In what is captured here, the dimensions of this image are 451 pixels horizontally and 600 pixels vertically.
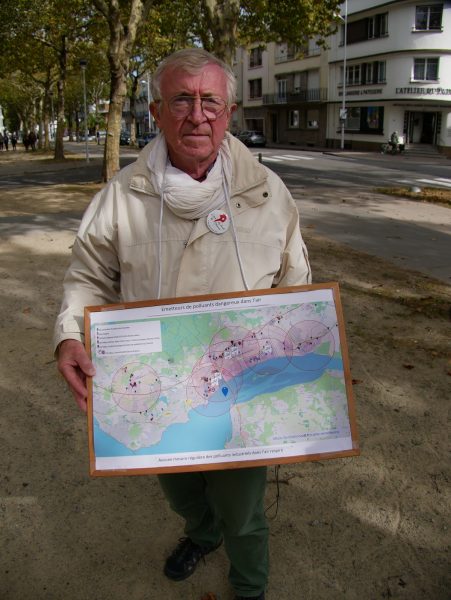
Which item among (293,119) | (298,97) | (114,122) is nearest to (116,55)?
(114,122)

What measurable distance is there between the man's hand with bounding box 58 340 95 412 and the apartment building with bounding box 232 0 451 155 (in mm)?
35485

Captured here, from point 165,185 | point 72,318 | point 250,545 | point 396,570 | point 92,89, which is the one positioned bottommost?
point 396,570

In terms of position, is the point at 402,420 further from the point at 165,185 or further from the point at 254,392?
the point at 165,185

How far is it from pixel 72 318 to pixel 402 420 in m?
2.42

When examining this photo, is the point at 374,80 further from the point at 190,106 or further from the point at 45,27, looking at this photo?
the point at 190,106

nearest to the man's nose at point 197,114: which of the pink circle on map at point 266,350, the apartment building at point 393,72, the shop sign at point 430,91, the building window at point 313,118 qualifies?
the pink circle on map at point 266,350

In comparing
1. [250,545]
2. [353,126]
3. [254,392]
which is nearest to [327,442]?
[254,392]

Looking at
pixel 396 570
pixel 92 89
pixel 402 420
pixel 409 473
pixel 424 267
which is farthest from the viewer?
pixel 92 89

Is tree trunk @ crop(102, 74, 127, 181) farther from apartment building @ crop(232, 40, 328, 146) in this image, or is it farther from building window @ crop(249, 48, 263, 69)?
building window @ crop(249, 48, 263, 69)

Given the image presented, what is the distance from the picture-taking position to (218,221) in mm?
1959

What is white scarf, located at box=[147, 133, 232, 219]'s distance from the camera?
76.0 inches

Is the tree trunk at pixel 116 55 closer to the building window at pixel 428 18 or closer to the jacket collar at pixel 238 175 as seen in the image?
the jacket collar at pixel 238 175

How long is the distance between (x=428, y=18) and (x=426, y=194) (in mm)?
27877

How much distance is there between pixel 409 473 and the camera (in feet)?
10.2
